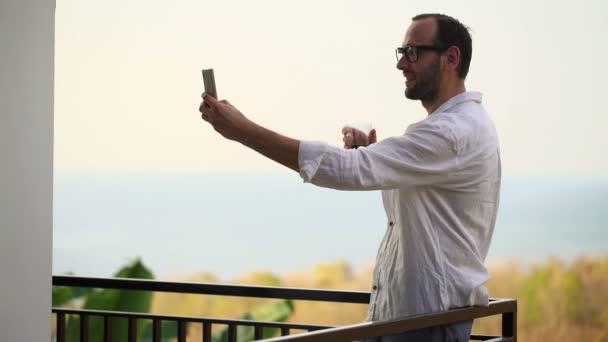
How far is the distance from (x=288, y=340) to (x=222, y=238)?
22.4 feet

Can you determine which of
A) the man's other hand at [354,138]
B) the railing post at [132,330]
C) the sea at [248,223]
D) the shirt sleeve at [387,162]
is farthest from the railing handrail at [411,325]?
the sea at [248,223]

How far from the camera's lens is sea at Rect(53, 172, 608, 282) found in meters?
7.24

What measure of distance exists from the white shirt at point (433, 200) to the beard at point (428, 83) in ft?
0.14

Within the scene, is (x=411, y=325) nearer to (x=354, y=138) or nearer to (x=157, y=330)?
(x=354, y=138)

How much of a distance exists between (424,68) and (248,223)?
20.3 feet

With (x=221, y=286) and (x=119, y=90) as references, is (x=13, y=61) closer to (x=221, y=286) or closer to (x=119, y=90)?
(x=221, y=286)

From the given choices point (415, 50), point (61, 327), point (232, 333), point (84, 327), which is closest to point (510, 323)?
point (415, 50)

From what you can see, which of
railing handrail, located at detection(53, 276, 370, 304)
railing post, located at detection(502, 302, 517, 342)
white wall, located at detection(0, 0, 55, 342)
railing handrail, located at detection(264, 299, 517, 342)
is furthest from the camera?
railing handrail, located at detection(53, 276, 370, 304)

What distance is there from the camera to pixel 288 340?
4.76 feet

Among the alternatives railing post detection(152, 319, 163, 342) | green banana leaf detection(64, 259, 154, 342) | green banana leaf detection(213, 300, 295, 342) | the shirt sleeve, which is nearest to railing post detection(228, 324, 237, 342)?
railing post detection(152, 319, 163, 342)

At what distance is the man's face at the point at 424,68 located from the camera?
1969 millimetres

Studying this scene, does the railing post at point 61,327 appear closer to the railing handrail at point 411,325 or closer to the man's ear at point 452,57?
the railing handrail at point 411,325

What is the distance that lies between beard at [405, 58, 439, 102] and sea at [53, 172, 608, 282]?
5452 millimetres

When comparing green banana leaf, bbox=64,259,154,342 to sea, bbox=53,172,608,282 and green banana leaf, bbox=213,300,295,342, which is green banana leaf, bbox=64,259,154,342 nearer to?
sea, bbox=53,172,608,282
